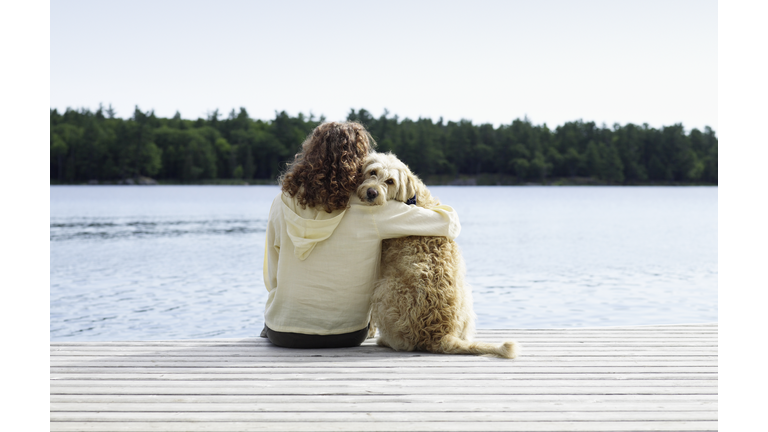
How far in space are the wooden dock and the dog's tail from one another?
6 centimetres

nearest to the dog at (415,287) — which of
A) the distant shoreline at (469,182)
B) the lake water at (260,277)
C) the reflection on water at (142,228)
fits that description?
the lake water at (260,277)

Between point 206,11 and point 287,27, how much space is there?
23.5ft

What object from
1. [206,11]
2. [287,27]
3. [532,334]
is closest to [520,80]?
[287,27]

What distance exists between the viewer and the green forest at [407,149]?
7231 centimetres

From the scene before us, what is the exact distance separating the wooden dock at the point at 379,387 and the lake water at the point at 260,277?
378 cm

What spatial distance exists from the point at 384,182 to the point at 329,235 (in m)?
→ 0.43

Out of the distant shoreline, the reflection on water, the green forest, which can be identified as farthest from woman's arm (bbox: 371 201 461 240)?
the distant shoreline

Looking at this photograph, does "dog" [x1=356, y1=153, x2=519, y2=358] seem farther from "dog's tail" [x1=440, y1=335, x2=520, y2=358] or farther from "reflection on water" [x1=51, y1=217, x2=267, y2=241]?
"reflection on water" [x1=51, y1=217, x2=267, y2=241]

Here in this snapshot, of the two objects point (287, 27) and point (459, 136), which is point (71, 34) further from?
point (459, 136)

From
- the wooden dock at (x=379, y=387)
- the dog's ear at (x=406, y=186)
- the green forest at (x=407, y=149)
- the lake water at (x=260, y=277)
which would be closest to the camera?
the wooden dock at (x=379, y=387)

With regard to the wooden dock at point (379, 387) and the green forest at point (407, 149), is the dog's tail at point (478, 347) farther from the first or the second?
the green forest at point (407, 149)

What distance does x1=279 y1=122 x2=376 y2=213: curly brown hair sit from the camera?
340 centimetres

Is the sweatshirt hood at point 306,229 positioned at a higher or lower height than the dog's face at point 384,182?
lower

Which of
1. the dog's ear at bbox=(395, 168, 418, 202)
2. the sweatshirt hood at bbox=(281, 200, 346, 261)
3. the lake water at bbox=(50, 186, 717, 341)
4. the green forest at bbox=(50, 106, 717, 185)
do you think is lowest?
the lake water at bbox=(50, 186, 717, 341)
